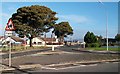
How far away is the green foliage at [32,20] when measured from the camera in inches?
2943

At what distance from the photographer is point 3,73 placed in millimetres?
15289

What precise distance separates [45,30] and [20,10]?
8825 mm

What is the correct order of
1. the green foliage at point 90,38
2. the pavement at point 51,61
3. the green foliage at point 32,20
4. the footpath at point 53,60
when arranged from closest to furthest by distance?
the pavement at point 51,61
the footpath at point 53,60
the green foliage at point 32,20
the green foliage at point 90,38

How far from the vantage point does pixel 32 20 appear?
2977 inches

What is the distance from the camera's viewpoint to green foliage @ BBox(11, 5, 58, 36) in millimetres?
74750

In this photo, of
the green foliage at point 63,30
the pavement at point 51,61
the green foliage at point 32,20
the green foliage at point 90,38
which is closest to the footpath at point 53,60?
the pavement at point 51,61

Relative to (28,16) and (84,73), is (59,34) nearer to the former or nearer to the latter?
(28,16)

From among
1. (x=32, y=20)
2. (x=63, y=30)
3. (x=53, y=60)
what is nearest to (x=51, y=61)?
(x=53, y=60)

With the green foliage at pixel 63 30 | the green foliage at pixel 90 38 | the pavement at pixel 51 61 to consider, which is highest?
the green foliage at pixel 63 30

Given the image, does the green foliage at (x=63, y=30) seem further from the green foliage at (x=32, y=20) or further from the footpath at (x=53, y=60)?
the footpath at (x=53, y=60)

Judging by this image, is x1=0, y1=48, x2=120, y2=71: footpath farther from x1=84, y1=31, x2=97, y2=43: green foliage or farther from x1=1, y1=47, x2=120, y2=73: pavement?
x1=84, y1=31, x2=97, y2=43: green foliage

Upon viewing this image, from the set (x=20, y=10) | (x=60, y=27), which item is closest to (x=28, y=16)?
(x=20, y=10)

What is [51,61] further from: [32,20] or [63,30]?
[63,30]

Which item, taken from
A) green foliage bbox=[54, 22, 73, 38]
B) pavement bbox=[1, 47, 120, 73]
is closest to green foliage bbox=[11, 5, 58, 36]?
pavement bbox=[1, 47, 120, 73]
